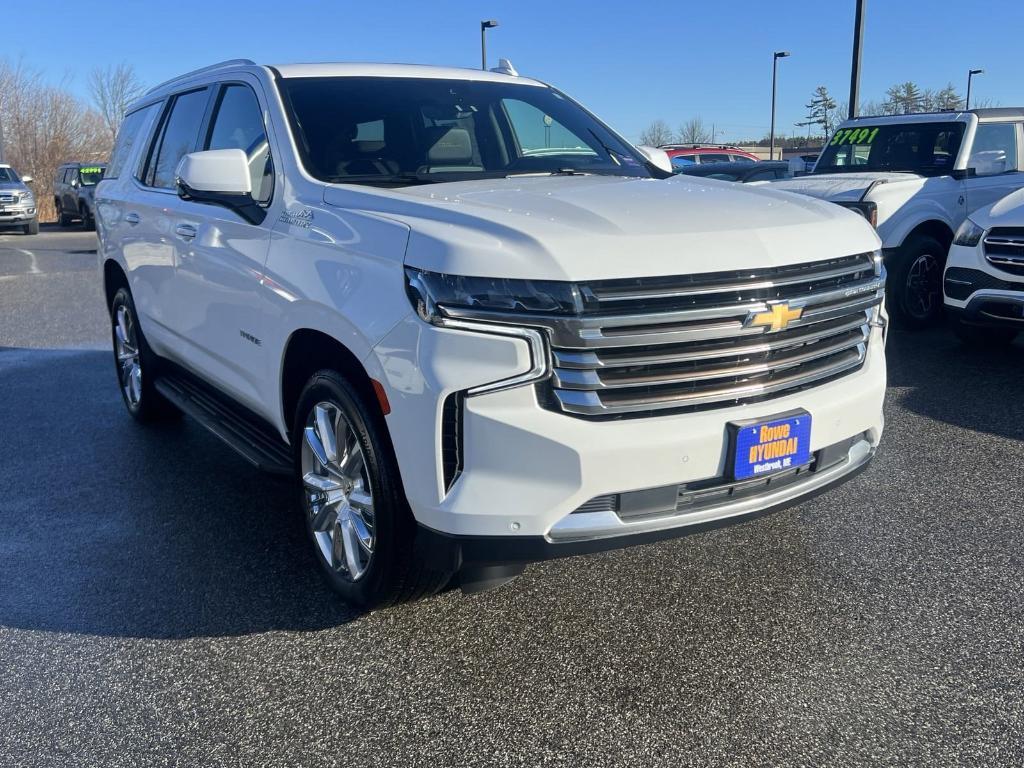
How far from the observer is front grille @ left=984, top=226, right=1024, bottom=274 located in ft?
21.6

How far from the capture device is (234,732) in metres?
2.70

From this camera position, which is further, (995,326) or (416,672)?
(995,326)

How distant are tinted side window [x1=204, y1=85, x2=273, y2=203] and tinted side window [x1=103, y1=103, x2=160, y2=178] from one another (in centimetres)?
130

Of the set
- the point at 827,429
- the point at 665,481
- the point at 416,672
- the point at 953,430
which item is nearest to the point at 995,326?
the point at 953,430

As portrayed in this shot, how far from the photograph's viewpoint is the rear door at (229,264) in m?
3.77

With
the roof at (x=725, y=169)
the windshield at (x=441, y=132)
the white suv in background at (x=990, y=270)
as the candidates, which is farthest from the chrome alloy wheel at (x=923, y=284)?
the roof at (x=725, y=169)

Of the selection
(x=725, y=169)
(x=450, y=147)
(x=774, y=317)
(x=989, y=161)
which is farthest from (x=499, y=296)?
(x=725, y=169)

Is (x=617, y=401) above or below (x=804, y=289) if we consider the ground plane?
below

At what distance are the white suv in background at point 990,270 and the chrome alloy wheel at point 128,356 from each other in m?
5.61

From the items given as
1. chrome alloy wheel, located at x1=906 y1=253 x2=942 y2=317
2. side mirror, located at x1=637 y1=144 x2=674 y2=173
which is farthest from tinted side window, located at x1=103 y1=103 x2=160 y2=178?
chrome alloy wheel, located at x1=906 y1=253 x2=942 y2=317

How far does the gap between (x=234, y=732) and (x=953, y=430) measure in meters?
4.34

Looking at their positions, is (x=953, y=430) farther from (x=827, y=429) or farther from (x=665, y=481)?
(x=665, y=481)

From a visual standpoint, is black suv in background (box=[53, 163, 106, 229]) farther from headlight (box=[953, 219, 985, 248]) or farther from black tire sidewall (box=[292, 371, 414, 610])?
black tire sidewall (box=[292, 371, 414, 610])

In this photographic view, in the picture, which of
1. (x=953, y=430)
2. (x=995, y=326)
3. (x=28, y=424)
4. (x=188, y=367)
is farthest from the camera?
(x=995, y=326)
